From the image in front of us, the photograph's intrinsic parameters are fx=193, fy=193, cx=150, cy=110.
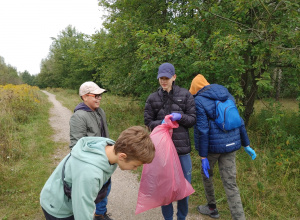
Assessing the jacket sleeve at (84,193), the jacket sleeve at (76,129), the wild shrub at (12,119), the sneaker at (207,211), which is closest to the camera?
the jacket sleeve at (84,193)

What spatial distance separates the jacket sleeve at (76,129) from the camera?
2026 mm

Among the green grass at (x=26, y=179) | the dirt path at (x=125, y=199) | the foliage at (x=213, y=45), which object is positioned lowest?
the dirt path at (x=125, y=199)

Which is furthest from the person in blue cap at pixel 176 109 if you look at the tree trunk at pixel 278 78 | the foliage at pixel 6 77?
the foliage at pixel 6 77

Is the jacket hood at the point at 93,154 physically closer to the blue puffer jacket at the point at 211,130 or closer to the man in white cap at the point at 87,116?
the man in white cap at the point at 87,116

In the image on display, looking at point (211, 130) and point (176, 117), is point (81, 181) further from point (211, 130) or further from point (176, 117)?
point (211, 130)

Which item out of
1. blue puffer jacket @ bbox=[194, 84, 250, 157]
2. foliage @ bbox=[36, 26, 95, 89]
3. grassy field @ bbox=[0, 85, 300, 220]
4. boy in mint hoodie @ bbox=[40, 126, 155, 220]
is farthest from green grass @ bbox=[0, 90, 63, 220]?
foliage @ bbox=[36, 26, 95, 89]

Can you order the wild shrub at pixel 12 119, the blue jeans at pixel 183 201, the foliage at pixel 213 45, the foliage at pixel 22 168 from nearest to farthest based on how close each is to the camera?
the blue jeans at pixel 183 201 < the foliage at pixel 22 168 < the foliage at pixel 213 45 < the wild shrub at pixel 12 119

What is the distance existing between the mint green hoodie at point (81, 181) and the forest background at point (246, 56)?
95.4 inches

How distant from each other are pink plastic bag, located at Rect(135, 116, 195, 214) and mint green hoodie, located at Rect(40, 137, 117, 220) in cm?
83

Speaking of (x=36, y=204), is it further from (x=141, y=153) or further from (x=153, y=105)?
(x=141, y=153)

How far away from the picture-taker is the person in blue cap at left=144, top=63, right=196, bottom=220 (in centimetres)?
220

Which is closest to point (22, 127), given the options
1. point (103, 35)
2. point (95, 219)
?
point (103, 35)

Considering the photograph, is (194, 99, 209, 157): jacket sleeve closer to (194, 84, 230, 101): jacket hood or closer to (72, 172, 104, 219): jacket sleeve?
(194, 84, 230, 101): jacket hood

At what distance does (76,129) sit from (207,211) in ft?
6.93
